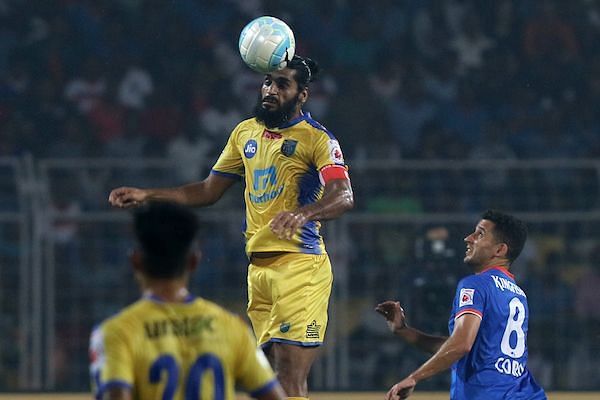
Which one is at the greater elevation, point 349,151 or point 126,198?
point 349,151

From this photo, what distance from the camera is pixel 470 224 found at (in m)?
10.8

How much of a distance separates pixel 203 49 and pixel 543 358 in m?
5.02

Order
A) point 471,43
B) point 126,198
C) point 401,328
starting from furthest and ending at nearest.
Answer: point 471,43, point 126,198, point 401,328

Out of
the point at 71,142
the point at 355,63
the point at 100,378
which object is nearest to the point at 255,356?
the point at 100,378

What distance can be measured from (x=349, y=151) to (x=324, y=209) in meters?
6.21

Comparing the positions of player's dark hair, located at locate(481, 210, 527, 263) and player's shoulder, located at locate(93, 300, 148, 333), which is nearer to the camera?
player's shoulder, located at locate(93, 300, 148, 333)

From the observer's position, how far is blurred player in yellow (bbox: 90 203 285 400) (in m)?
3.88

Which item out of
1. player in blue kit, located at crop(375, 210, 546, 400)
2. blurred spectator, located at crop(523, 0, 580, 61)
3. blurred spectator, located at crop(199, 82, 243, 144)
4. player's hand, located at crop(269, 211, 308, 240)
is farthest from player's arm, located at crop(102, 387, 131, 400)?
blurred spectator, located at crop(523, 0, 580, 61)

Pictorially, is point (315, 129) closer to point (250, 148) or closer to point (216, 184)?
point (250, 148)

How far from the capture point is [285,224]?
6.07 m

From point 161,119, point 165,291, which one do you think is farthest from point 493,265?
point 161,119

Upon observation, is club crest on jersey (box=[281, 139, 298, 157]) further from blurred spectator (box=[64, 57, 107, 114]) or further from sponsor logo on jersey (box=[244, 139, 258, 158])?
blurred spectator (box=[64, 57, 107, 114])

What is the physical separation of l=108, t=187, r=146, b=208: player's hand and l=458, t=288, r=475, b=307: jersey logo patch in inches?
67.7

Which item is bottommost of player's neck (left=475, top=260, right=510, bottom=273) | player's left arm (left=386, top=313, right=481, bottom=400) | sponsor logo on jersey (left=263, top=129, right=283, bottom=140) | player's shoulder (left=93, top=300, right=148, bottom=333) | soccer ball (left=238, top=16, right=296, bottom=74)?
player's left arm (left=386, top=313, right=481, bottom=400)
